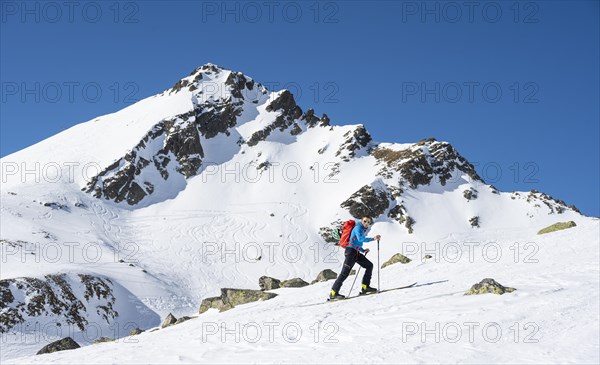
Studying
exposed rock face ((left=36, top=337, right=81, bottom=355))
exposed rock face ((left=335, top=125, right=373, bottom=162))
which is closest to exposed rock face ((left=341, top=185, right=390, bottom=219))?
exposed rock face ((left=335, top=125, right=373, bottom=162))

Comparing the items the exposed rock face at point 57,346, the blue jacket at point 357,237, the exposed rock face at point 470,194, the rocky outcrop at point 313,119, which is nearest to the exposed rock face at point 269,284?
the exposed rock face at point 57,346

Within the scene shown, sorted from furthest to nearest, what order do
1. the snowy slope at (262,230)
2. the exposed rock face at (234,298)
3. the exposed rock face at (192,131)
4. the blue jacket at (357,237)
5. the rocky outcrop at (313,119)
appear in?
the rocky outcrop at (313,119) < the exposed rock face at (192,131) < the exposed rock face at (234,298) < the blue jacket at (357,237) < the snowy slope at (262,230)

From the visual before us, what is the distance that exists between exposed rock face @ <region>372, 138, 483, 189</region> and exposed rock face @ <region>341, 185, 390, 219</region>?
8953 millimetres

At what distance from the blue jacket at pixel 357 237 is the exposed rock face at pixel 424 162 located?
92740 mm

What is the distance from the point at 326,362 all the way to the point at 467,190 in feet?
339

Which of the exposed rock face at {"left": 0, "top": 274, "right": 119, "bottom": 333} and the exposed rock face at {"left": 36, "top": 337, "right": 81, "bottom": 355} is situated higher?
the exposed rock face at {"left": 36, "top": 337, "right": 81, "bottom": 355}

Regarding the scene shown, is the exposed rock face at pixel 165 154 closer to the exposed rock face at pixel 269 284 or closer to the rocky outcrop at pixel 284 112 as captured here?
the rocky outcrop at pixel 284 112

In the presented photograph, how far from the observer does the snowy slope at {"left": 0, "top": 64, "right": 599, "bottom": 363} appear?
11016 millimetres

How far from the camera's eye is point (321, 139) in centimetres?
12469

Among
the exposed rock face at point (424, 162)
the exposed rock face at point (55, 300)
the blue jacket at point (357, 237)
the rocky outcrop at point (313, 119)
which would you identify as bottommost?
the exposed rock face at point (55, 300)

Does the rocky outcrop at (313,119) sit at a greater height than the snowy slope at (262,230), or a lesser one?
greater

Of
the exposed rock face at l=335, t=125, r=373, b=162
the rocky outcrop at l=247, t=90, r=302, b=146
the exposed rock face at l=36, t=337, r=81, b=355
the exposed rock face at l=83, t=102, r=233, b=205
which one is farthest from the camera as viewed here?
the rocky outcrop at l=247, t=90, r=302, b=146

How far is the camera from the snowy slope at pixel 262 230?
11016mm

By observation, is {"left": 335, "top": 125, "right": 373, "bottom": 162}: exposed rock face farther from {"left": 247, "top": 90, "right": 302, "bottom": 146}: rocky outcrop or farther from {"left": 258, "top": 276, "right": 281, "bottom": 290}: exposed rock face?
{"left": 258, "top": 276, "right": 281, "bottom": 290}: exposed rock face
